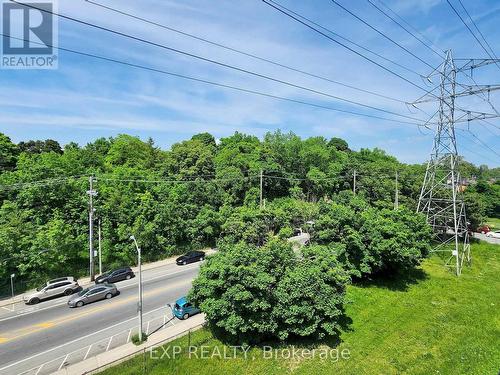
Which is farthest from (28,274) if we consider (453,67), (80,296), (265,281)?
(453,67)

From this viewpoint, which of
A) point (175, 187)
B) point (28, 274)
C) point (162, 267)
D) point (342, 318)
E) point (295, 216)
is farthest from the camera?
point (175, 187)

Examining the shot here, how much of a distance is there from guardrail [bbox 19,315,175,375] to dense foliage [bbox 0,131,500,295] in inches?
274

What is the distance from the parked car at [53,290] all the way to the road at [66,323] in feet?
1.80

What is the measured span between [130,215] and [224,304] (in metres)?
21.4

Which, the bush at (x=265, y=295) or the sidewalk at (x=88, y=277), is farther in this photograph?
the sidewalk at (x=88, y=277)

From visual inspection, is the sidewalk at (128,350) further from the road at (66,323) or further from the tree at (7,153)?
the tree at (7,153)

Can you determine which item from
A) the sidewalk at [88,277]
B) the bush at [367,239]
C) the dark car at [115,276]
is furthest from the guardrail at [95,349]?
the bush at [367,239]

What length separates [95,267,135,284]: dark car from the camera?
1164 inches

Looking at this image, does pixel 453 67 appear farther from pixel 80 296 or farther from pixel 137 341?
pixel 80 296

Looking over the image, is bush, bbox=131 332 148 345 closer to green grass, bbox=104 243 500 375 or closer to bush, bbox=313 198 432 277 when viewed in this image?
green grass, bbox=104 243 500 375

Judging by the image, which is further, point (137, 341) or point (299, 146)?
point (299, 146)

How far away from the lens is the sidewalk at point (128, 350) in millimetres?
16367

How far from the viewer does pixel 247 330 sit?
19.1 m

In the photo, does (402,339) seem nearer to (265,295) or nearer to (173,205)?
(265,295)
